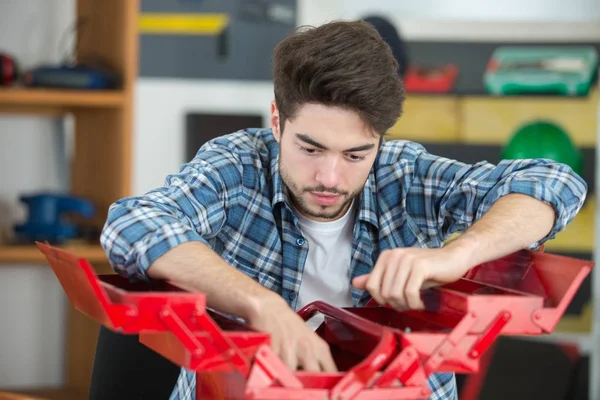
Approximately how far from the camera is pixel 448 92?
3252 millimetres

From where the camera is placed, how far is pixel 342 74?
1.36 metres

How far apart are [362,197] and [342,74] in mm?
254

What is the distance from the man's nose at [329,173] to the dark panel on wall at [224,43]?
173 cm

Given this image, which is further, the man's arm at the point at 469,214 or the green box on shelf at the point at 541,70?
the green box on shelf at the point at 541,70

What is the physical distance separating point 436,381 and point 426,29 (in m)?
2.04

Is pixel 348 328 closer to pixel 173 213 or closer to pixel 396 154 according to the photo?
pixel 173 213

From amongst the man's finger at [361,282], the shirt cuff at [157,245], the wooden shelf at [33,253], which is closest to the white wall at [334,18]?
the wooden shelf at [33,253]

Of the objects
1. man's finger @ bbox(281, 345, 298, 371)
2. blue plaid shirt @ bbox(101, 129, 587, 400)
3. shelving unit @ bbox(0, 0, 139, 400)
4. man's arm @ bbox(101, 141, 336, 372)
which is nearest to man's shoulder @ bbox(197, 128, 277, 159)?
blue plaid shirt @ bbox(101, 129, 587, 400)

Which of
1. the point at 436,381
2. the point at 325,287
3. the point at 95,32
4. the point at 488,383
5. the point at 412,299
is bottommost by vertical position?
the point at 488,383

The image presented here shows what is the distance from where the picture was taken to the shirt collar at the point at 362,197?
150 centimetres

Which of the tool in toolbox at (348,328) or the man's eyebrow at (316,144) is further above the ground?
the man's eyebrow at (316,144)

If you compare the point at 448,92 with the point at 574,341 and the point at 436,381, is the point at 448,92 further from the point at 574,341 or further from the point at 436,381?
the point at 436,381

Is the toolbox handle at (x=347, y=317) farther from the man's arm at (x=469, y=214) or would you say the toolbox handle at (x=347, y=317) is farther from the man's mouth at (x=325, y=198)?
the man's mouth at (x=325, y=198)

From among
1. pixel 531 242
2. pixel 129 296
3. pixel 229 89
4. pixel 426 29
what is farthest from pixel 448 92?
pixel 129 296
